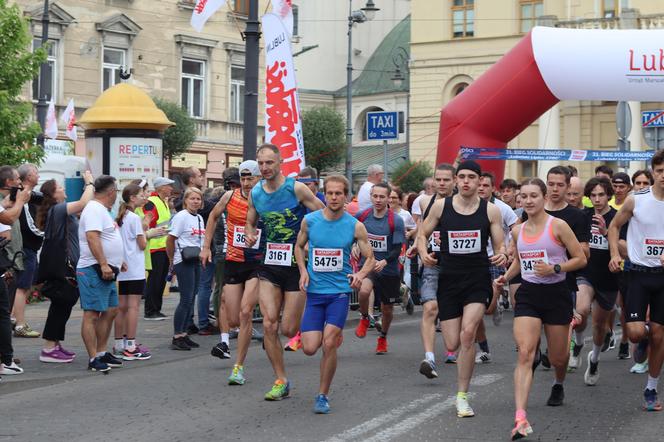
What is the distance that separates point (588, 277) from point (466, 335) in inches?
109

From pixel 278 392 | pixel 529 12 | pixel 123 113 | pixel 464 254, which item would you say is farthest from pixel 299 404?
pixel 529 12

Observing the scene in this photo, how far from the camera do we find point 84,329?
11.4 m

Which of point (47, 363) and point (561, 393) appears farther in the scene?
point (47, 363)

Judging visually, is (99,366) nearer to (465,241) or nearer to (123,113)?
(465,241)

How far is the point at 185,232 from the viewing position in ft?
45.0

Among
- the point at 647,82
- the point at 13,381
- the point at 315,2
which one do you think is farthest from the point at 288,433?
the point at 315,2

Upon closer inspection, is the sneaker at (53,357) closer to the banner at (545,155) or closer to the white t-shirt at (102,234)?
the white t-shirt at (102,234)

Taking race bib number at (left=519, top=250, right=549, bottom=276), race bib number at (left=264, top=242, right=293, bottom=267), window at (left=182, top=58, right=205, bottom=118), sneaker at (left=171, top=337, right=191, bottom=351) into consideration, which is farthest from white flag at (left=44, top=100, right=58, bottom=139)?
race bib number at (left=519, top=250, right=549, bottom=276)

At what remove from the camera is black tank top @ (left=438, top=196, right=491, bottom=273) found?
31.0 feet

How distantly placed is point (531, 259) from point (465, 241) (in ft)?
2.31

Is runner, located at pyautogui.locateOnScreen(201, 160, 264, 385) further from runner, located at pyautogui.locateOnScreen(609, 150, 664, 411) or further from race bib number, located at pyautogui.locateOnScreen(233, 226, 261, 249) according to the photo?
runner, located at pyautogui.locateOnScreen(609, 150, 664, 411)

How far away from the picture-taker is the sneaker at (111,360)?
1173 centimetres

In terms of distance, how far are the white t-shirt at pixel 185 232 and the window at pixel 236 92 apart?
2895 centimetres

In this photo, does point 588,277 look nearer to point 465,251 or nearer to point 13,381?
point 465,251
